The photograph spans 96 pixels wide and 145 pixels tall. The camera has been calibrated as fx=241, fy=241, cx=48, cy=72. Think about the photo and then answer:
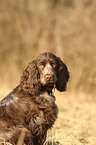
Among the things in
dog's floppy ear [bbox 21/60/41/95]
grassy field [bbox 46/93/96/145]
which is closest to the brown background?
grassy field [bbox 46/93/96/145]

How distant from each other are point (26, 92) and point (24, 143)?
0.78m

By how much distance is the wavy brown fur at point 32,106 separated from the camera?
11.3ft

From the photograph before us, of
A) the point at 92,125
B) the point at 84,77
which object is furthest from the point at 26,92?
the point at 84,77

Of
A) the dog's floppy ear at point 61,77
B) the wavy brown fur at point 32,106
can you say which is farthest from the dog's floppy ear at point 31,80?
the dog's floppy ear at point 61,77

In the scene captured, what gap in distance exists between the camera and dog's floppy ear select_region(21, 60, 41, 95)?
12.6 feet

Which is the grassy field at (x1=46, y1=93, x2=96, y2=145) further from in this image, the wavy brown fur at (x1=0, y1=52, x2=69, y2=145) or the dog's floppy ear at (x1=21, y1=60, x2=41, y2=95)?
the dog's floppy ear at (x1=21, y1=60, x2=41, y2=95)

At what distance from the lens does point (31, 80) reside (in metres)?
3.97

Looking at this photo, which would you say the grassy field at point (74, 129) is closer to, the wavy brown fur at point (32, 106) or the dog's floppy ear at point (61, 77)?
the wavy brown fur at point (32, 106)

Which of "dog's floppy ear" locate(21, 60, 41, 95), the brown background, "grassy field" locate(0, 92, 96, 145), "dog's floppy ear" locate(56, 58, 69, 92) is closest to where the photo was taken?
"dog's floppy ear" locate(21, 60, 41, 95)

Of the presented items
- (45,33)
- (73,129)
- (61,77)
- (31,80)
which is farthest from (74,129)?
(45,33)

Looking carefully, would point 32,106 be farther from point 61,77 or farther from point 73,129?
point 73,129

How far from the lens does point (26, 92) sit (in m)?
3.78

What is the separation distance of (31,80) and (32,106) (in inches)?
20.7

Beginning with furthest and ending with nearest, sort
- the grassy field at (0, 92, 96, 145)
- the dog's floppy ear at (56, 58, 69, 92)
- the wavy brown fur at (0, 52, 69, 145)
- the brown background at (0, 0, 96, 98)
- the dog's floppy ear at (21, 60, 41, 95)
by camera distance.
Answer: the brown background at (0, 0, 96, 98), the grassy field at (0, 92, 96, 145), the dog's floppy ear at (56, 58, 69, 92), the dog's floppy ear at (21, 60, 41, 95), the wavy brown fur at (0, 52, 69, 145)
